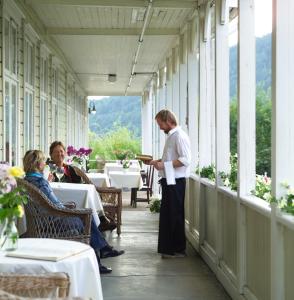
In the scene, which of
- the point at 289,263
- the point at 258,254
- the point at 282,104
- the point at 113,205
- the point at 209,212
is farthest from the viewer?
the point at 113,205

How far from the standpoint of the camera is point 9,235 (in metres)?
2.74

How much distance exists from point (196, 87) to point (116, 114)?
116 feet

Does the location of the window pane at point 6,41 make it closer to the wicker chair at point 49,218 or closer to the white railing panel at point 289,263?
the wicker chair at point 49,218

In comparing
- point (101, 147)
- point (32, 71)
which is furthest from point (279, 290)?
point (101, 147)

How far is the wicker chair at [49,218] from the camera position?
13.9 ft

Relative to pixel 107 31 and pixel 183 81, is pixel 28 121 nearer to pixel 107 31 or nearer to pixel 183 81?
pixel 107 31

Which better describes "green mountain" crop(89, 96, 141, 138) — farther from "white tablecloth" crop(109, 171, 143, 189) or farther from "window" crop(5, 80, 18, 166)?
"window" crop(5, 80, 18, 166)

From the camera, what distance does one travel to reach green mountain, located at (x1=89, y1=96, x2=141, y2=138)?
41.6m

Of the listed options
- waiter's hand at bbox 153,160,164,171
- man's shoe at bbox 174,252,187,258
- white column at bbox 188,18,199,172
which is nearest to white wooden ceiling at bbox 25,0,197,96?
white column at bbox 188,18,199,172

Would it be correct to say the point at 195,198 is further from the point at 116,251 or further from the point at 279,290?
the point at 279,290

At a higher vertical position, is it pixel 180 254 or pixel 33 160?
pixel 33 160

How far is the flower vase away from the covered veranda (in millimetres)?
1484

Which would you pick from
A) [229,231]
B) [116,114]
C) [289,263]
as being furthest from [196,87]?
Result: [116,114]

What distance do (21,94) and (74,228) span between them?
4.03 meters
